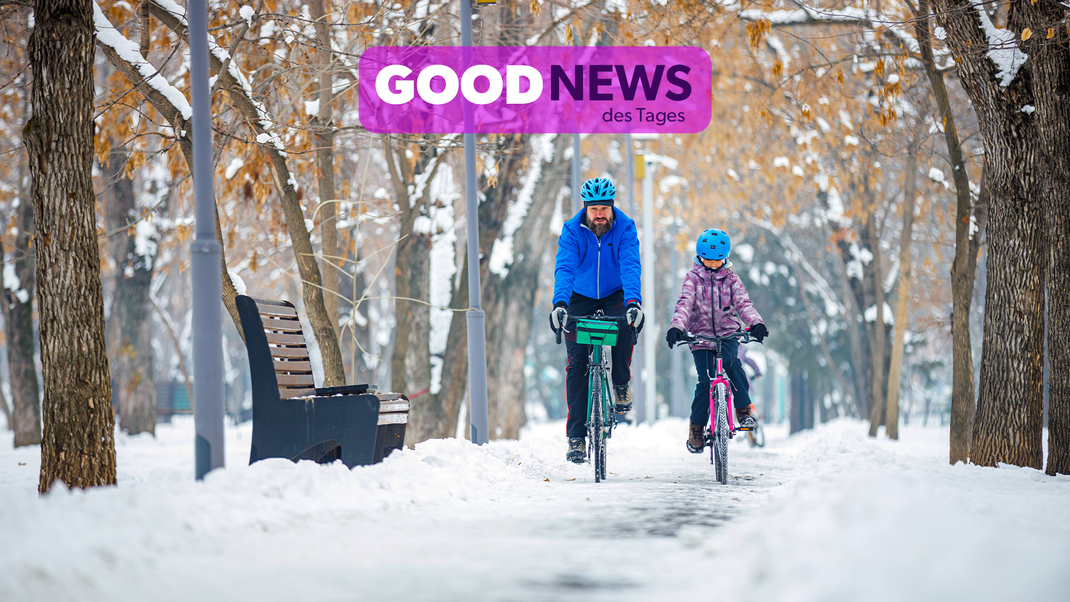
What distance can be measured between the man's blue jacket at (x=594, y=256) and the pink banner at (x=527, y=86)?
3816 millimetres

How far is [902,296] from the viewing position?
1773 cm

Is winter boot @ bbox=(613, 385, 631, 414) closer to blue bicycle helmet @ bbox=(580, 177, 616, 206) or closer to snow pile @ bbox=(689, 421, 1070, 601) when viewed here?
blue bicycle helmet @ bbox=(580, 177, 616, 206)

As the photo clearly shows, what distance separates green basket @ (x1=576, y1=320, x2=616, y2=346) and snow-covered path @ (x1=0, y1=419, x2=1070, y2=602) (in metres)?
1.25

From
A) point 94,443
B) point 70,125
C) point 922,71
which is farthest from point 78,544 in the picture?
point 922,71

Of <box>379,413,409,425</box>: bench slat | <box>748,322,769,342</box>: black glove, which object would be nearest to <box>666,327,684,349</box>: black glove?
<box>748,322,769,342</box>: black glove

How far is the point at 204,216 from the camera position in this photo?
5676 millimetres

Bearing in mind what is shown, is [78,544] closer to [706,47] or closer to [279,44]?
[279,44]

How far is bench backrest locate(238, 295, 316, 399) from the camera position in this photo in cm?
634

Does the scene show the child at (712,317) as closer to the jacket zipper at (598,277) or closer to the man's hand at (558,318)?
the jacket zipper at (598,277)

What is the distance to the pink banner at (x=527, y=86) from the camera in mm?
11805

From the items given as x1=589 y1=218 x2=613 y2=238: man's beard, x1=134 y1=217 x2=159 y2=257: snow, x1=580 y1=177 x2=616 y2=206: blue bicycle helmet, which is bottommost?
x1=589 y1=218 x2=613 y2=238: man's beard

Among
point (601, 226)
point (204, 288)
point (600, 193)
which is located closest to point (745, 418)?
point (601, 226)

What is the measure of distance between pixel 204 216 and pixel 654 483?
3.63 metres

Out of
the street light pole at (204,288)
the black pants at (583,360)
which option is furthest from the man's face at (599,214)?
the street light pole at (204,288)
